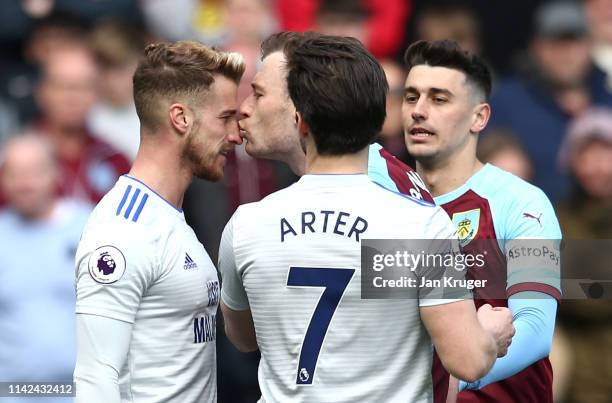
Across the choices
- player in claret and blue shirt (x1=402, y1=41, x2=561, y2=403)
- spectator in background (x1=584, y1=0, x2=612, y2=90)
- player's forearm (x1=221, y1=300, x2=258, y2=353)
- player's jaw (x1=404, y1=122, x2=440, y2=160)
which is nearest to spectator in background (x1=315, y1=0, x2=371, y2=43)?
spectator in background (x1=584, y1=0, x2=612, y2=90)

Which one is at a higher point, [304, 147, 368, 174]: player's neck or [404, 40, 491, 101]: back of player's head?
[404, 40, 491, 101]: back of player's head

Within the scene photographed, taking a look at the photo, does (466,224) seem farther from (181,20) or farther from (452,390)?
(181,20)

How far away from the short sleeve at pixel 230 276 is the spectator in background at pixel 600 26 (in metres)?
4.86

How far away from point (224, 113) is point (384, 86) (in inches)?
32.9

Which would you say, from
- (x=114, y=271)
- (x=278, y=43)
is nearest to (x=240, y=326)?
(x=114, y=271)

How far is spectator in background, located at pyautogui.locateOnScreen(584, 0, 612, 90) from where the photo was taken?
25.4 feet

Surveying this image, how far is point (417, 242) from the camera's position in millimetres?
3158

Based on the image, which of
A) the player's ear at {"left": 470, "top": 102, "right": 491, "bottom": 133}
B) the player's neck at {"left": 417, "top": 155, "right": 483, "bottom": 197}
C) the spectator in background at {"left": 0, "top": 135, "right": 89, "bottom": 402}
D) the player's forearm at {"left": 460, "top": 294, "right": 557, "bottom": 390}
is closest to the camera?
the player's forearm at {"left": 460, "top": 294, "right": 557, "bottom": 390}

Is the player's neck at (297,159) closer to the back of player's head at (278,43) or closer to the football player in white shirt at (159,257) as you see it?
the football player in white shirt at (159,257)

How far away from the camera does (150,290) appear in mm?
3584

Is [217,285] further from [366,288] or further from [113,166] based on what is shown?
[113,166]

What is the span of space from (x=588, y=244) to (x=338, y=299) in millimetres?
4096

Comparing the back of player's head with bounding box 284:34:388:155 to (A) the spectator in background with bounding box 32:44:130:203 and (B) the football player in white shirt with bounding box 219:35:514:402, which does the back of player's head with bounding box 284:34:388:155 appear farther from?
(A) the spectator in background with bounding box 32:44:130:203

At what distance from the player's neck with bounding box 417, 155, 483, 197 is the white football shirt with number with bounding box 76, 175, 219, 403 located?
47.3 inches
